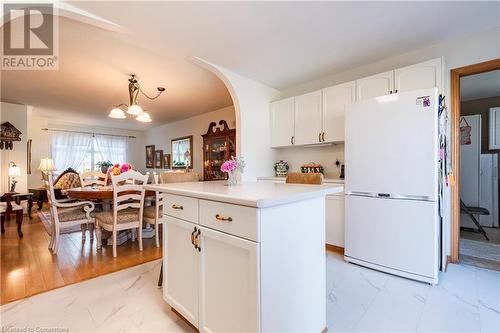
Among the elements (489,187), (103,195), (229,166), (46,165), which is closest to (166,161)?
(46,165)

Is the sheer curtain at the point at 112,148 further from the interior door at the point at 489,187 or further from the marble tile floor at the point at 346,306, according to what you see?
the interior door at the point at 489,187

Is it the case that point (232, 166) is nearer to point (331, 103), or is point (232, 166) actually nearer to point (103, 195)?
point (331, 103)

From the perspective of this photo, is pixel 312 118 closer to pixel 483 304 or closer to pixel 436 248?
pixel 436 248

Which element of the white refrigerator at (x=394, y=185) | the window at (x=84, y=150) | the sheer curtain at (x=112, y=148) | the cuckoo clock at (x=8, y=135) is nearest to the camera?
the white refrigerator at (x=394, y=185)

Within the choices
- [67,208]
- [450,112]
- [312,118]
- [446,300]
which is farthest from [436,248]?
[67,208]

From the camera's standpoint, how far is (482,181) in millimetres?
3908

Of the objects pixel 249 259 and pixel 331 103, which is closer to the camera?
pixel 249 259

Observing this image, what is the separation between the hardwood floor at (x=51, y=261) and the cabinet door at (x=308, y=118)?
8.04 feet

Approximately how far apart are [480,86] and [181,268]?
509 centimetres

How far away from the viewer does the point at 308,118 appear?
10.5 ft

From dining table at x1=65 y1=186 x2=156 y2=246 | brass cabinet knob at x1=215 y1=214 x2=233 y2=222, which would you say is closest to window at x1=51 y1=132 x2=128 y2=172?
dining table at x1=65 y1=186 x2=156 y2=246

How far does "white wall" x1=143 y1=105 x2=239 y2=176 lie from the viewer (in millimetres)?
5254

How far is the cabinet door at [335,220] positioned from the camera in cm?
272

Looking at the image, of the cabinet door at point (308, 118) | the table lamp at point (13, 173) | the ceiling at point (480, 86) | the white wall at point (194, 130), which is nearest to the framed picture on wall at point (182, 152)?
the white wall at point (194, 130)
